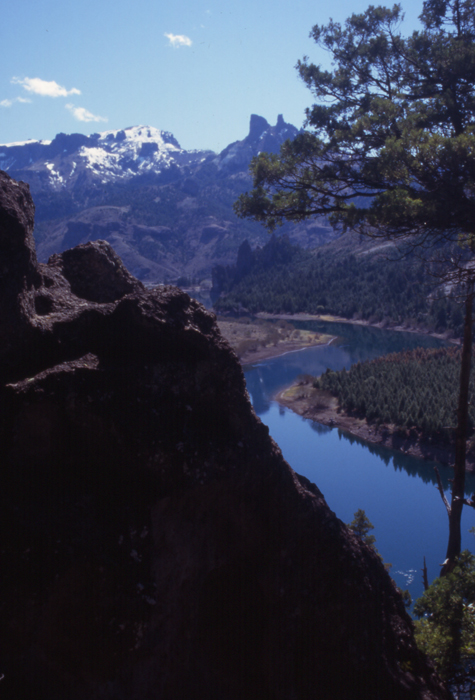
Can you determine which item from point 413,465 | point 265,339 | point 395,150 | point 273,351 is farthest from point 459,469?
point 265,339

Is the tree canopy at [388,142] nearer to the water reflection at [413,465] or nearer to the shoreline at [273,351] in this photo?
the water reflection at [413,465]

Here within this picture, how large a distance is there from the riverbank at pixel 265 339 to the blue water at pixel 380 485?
1160 centimetres

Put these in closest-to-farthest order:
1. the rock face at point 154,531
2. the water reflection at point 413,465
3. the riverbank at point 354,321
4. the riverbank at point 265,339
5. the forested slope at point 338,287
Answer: the rock face at point 154,531 < the water reflection at point 413,465 < the riverbank at point 265,339 < the riverbank at point 354,321 < the forested slope at point 338,287

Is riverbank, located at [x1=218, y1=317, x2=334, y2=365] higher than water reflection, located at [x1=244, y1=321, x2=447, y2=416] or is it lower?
higher

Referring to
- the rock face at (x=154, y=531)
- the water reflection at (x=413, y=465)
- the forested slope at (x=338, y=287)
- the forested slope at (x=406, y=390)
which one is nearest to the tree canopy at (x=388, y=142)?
the rock face at (x=154, y=531)

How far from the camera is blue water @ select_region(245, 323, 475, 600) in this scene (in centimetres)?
1923

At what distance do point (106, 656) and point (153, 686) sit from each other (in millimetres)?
578

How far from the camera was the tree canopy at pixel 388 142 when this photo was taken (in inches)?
285

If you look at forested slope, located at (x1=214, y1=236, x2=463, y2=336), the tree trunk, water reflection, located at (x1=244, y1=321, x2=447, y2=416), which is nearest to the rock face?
the tree trunk

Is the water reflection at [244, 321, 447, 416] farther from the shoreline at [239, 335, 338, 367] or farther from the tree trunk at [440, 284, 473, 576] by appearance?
the tree trunk at [440, 284, 473, 576]

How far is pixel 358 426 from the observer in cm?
3425

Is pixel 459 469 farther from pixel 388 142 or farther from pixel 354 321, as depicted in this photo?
pixel 354 321

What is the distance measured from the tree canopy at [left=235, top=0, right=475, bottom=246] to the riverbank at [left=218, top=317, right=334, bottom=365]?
42.6 meters

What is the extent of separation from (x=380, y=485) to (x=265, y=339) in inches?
1475
